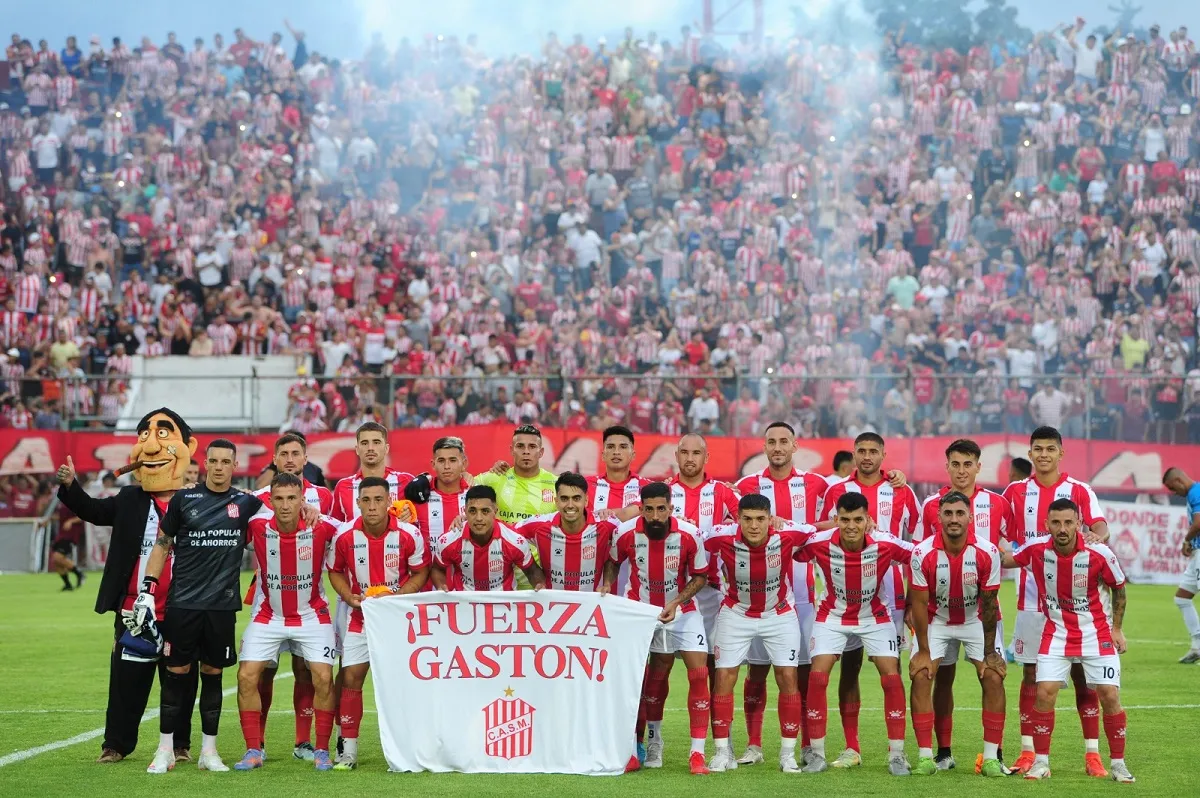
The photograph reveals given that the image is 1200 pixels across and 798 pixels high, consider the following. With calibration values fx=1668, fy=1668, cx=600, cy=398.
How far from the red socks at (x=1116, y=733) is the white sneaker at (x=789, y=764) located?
177 centimetres

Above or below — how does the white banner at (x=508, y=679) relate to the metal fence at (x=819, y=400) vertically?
below

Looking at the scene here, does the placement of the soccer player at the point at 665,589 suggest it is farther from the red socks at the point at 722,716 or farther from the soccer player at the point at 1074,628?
the soccer player at the point at 1074,628

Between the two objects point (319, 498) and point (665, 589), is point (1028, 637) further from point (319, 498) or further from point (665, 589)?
point (319, 498)

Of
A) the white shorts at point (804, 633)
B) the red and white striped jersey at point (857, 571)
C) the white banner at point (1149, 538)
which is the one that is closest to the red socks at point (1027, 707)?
the red and white striped jersey at point (857, 571)

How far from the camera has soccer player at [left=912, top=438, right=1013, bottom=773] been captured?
10.0 metres

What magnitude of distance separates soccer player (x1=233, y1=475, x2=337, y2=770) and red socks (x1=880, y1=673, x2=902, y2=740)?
332 cm

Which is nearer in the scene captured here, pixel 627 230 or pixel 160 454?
pixel 160 454

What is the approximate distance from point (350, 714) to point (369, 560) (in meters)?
0.93

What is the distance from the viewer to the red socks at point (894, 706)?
9.73 meters

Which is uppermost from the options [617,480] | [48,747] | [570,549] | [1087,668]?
[617,480]

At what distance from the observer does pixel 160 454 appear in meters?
10.4

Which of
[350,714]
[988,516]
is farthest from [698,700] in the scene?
[988,516]

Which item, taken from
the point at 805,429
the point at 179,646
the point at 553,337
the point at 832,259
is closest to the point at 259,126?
the point at 553,337

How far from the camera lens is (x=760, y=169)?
103ft
